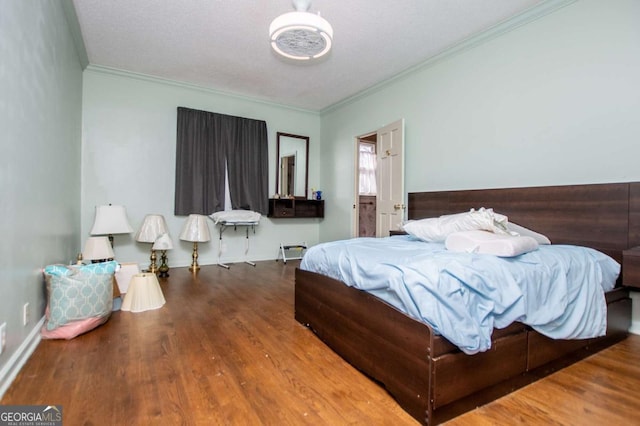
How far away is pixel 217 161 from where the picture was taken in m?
4.80

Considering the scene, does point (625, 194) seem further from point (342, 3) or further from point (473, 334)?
point (342, 3)

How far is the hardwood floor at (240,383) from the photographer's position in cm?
136

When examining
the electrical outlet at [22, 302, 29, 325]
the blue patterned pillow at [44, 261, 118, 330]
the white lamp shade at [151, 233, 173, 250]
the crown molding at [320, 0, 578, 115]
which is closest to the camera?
the electrical outlet at [22, 302, 29, 325]

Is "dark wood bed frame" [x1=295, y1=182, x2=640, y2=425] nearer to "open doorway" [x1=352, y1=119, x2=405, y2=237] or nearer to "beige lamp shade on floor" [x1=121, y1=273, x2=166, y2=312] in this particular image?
"open doorway" [x1=352, y1=119, x2=405, y2=237]

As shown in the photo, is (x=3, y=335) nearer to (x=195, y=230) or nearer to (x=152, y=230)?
(x=152, y=230)

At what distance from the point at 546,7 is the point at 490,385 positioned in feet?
10.5

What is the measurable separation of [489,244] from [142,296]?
9.30 ft

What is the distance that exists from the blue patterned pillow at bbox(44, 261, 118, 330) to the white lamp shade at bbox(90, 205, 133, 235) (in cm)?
131

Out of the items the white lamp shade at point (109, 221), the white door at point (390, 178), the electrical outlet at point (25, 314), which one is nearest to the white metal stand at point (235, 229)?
the white lamp shade at point (109, 221)

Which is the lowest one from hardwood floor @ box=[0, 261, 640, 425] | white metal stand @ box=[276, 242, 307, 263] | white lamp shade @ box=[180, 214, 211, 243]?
hardwood floor @ box=[0, 261, 640, 425]

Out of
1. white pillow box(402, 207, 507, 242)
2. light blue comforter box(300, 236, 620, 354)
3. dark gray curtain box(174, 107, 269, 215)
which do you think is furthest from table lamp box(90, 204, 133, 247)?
white pillow box(402, 207, 507, 242)

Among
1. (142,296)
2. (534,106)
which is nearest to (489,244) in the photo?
(534,106)

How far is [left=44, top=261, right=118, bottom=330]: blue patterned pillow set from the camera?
2.06 meters

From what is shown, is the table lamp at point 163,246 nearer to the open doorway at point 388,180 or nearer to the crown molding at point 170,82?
the crown molding at point 170,82
